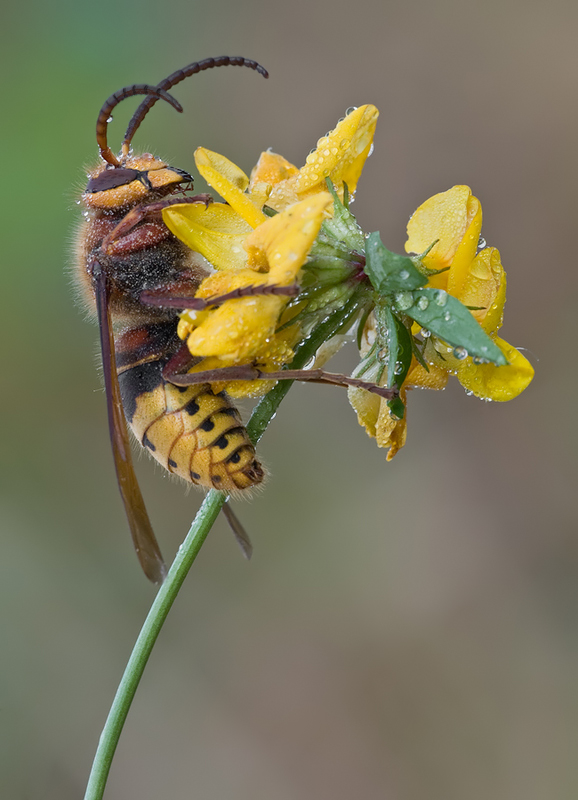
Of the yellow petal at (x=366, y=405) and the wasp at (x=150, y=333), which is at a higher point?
the wasp at (x=150, y=333)

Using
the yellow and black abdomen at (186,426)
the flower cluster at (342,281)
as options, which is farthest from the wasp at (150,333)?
the flower cluster at (342,281)

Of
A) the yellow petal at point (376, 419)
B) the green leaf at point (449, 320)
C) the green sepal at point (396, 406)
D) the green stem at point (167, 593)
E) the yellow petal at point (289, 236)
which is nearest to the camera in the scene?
the green leaf at point (449, 320)

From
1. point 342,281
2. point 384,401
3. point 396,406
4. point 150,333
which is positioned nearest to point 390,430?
point 384,401

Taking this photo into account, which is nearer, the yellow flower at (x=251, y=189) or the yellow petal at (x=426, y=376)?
the yellow flower at (x=251, y=189)

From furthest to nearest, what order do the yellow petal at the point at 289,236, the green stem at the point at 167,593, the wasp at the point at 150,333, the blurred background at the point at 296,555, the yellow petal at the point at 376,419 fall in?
1. the blurred background at the point at 296,555
2. the yellow petal at the point at 376,419
3. the wasp at the point at 150,333
4. the green stem at the point at 167,593
5. the yellow petal at the point at 289,236

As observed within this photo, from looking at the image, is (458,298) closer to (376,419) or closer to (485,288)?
(485,288)

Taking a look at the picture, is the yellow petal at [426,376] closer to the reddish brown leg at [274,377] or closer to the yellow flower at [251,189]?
the reddish brown leg at [274,377]
